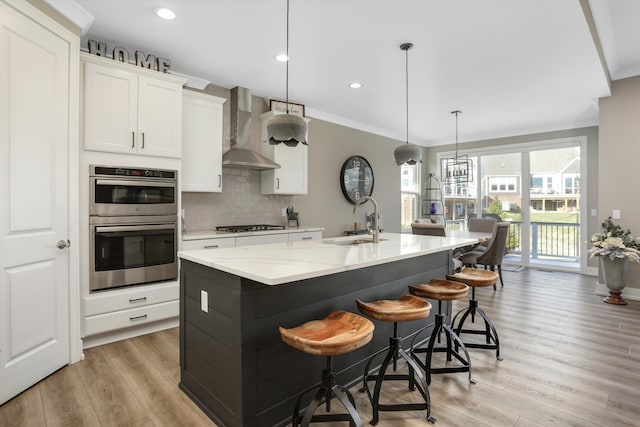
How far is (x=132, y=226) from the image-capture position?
2.96 metres

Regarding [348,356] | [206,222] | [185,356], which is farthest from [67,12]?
[348,356]

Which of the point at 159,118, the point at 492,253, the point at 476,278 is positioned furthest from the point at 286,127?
the point at 492,253

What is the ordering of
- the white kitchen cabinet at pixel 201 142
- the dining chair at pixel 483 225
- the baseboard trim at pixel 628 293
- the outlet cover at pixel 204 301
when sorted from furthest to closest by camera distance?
the dining chair at pixel 483 225 → the baseboard trim at pixel 628 293 → the white kitchen cabinet at pixel 201 142 → the outlet cover at pixel 204 301

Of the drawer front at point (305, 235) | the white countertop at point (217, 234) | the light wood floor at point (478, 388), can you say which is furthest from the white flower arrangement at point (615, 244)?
the white countertop at point (217, 234)

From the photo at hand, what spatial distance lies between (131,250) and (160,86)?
155 cm

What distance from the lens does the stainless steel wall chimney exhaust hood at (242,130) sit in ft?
13.3

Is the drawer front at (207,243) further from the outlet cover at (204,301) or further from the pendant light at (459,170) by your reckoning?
the pendant light at (459,170)

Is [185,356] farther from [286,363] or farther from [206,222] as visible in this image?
[206,222]

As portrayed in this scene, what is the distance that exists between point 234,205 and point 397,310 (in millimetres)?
2913

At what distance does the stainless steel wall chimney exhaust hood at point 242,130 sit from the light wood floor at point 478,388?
2.05 m

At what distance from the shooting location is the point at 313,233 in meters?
4.61

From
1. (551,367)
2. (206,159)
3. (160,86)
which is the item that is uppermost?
(160,86)

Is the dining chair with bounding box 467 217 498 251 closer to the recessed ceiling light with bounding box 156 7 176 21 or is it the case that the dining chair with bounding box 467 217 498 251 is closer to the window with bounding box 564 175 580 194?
the window with bounding box 564 175 580 194

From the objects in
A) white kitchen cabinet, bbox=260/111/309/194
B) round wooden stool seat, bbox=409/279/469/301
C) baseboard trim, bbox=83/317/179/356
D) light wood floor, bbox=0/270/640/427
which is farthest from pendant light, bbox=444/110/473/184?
baseboard trim, bbox=83/317/179/356
